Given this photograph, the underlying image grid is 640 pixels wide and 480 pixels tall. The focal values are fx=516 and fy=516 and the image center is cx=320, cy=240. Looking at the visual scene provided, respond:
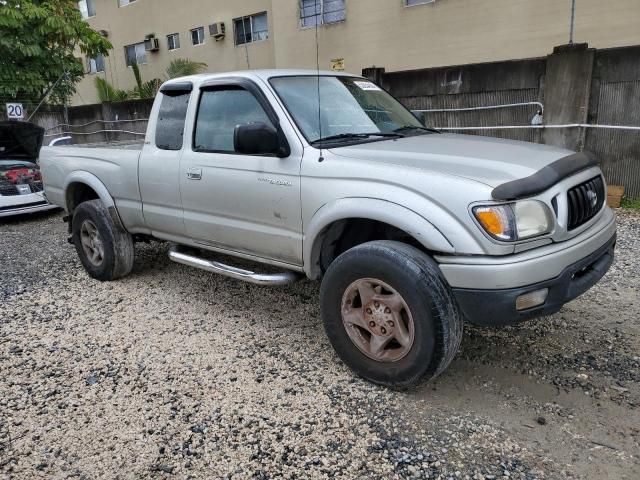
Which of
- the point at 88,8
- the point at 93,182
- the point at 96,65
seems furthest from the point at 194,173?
the point at 88,8

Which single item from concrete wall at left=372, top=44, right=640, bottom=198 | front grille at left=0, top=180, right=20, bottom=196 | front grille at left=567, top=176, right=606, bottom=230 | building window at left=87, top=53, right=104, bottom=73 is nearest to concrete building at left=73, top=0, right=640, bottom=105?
building window at left=87, top=53, right=104, bottom=73

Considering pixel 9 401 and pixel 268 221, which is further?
pixel 268 221

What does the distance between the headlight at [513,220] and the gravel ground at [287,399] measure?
1.00 meters

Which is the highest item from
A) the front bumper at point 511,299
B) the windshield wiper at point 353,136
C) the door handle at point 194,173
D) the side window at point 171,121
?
the side window at point 171,121

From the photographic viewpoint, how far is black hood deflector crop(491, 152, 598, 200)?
258 cm

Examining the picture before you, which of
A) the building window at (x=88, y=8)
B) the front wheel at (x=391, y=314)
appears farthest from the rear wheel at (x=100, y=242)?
the building window at (x=88, y=8)

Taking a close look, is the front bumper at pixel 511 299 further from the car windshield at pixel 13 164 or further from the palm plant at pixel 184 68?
the palm plant at pixel 184 68

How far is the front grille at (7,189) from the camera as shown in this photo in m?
8.31

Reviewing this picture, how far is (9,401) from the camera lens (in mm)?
3180

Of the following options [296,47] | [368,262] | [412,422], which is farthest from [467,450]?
[296,47]

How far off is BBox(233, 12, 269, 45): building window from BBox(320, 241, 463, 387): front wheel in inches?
610

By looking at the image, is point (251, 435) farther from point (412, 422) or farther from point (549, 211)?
point (549, 211)

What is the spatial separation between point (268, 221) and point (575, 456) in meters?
2.25

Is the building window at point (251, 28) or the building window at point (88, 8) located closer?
the building window at point (251, 28)
